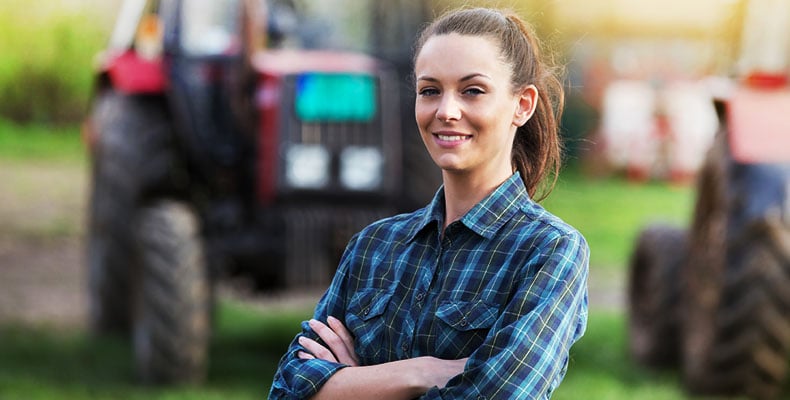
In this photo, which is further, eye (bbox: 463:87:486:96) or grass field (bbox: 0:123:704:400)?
grass field (bbox: 0:123:704:400)

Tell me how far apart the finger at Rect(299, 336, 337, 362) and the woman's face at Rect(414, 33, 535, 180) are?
368 mm

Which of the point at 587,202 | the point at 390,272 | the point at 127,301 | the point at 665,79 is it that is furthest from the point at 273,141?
the point at 665,79

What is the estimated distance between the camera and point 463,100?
2262 millimetres

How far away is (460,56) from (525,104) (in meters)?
0.17

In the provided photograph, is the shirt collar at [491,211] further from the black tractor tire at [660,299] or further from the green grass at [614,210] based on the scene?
the green grass at [614,210]

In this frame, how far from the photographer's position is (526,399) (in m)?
2.19

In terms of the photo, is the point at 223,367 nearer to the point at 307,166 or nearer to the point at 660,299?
the point at 307,166

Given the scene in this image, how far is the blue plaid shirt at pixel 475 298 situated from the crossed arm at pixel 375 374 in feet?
0.06

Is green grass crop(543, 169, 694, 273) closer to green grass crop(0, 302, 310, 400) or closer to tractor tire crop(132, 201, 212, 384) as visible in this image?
green grass crop(0, 302, 310, 400)

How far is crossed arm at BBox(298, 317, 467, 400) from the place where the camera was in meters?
2.20

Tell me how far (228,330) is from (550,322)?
678cm

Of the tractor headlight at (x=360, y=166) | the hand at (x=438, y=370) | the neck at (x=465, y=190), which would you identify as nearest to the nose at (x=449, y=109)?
the neck at (x=465, y=190)

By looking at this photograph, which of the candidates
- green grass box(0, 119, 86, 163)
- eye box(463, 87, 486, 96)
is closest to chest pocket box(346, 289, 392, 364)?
eye box(463, 87, 486, 96)

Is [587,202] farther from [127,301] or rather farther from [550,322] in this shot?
[550,322]
